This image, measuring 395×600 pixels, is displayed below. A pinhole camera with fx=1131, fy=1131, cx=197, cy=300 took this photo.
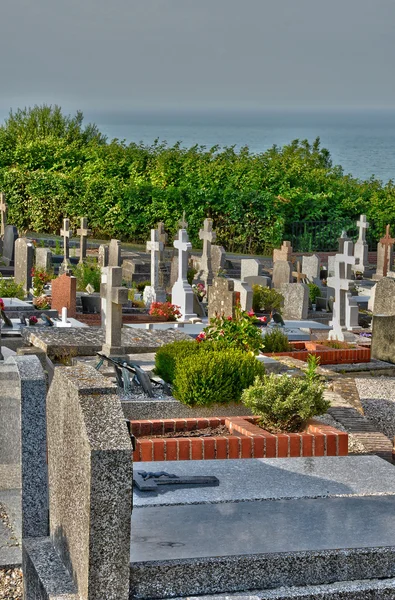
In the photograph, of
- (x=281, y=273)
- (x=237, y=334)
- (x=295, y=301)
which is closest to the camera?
(x=237, y=334)

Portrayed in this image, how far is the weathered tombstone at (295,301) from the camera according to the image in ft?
59.2

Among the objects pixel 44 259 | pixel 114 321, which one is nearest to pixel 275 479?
pixel 114 321

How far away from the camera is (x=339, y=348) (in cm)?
1382

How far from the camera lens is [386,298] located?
540 inches

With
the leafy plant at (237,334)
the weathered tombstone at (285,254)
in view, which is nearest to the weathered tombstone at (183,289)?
the leafy plant at (237,334)

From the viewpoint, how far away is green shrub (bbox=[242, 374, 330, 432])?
842 centimetres

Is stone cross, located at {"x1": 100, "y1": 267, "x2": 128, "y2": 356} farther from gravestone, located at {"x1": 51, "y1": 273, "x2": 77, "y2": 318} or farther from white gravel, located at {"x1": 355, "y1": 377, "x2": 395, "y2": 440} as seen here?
gravestone, located at {"x1": 51, "y1": 273, "x2": 77, "y2": 318}

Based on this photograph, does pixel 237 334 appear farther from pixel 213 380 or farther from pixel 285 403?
pixel 285 403

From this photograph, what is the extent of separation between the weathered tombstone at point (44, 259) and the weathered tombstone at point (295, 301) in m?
5.35

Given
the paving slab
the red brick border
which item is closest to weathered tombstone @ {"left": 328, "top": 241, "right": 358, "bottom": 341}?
the red brick border

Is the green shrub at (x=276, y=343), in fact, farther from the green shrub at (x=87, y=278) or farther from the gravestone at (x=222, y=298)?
the green shrub at (x=87, y=278)

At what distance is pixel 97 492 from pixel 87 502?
0.25 feet

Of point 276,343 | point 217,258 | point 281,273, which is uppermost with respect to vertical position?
point 217,258

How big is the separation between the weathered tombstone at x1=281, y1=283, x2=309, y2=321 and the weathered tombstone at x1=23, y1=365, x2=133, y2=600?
12154mm
